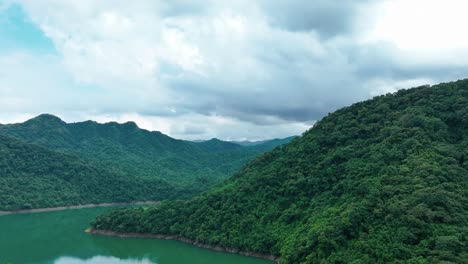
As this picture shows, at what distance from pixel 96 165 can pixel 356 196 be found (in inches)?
2704

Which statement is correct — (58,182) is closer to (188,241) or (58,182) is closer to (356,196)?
(188,241)

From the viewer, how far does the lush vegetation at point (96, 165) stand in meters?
73.4

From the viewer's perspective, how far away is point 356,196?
112 feet

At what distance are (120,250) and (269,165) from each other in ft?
61.4

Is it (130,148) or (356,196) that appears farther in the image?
(130,148)

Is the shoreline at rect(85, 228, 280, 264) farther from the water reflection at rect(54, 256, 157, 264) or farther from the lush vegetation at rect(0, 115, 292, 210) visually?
the lush vegetation at rect(0, 115, 292, 210)

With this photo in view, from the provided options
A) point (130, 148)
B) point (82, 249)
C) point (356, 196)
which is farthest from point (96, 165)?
point (356, 196)

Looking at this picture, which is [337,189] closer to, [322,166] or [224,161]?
[322,166]

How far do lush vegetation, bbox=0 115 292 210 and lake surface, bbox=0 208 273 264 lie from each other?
47.5 ft

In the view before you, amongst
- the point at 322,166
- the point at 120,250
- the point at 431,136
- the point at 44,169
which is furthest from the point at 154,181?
the point at 431,136

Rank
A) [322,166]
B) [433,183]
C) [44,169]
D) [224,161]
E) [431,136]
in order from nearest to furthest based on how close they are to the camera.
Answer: [433,183], [431,136], [322,166], [44,169], [224,161]

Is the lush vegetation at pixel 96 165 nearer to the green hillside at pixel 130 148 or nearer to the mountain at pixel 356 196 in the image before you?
the green hillside at pixel 130 148

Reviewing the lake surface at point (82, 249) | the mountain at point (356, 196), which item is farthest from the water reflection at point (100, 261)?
the mountain at point (356, 196)

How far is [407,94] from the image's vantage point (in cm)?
4716
